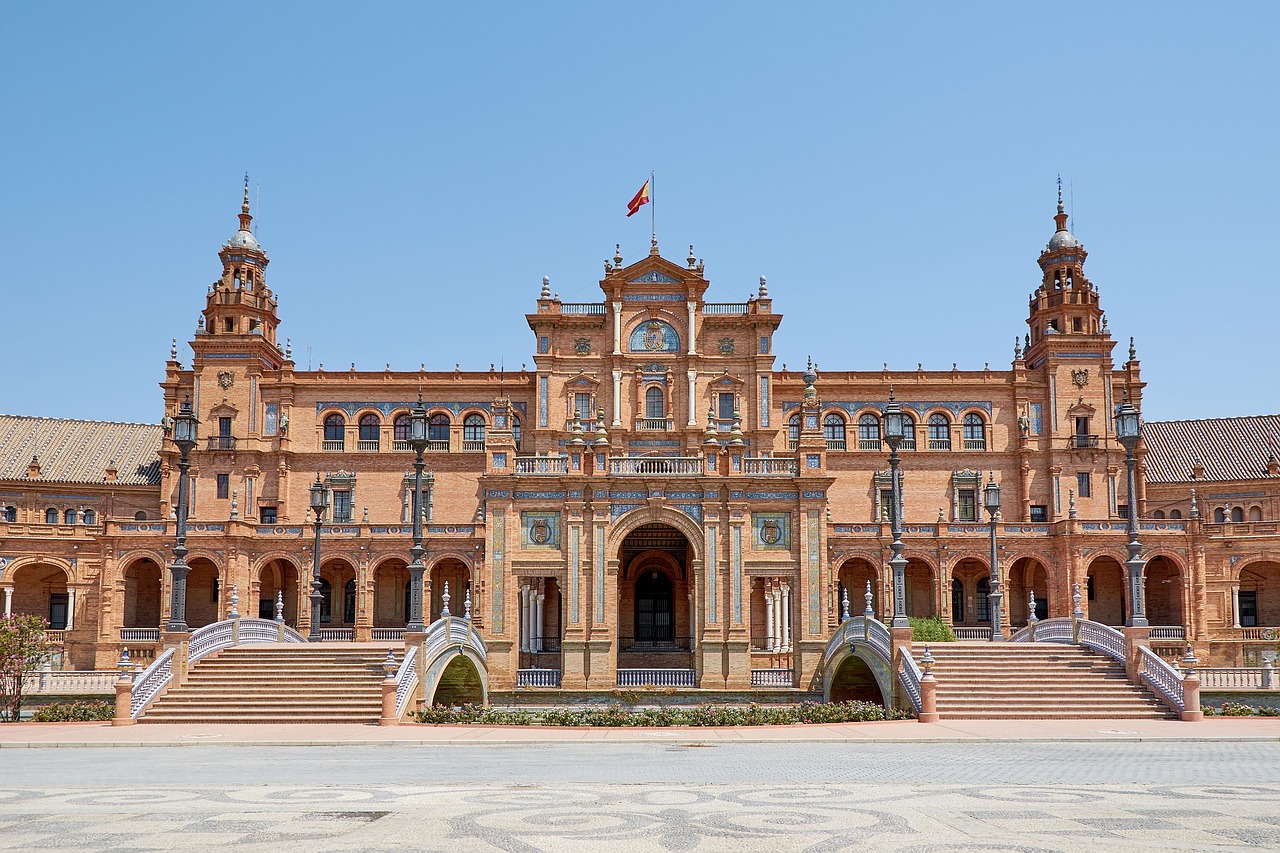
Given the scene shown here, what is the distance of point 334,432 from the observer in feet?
202

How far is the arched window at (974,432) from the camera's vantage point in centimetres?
6156

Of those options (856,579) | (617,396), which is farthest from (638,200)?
(856,579)

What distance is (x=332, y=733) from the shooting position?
24641mm

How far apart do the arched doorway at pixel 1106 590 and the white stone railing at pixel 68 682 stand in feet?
148

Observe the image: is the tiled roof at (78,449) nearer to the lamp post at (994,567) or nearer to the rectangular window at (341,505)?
the rectangular window at (341,505)

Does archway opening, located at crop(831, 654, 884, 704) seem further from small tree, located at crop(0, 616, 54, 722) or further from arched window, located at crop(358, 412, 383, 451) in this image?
arched window, located at crop(358, 412, 383, 451)

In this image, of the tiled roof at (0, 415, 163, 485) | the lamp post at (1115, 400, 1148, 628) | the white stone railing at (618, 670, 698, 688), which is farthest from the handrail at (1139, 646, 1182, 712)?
the tiled roof at (0, 415, 163, 485)

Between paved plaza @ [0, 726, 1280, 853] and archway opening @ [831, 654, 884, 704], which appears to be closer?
paved plaza @ [0, 726, 1280, 853]

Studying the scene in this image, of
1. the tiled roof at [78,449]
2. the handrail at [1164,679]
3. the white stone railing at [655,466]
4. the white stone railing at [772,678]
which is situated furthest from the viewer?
the tiled roof at [78,449]

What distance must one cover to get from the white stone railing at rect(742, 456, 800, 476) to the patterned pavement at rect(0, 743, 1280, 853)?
19.2 metres

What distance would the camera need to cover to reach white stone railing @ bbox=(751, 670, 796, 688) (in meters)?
38.3

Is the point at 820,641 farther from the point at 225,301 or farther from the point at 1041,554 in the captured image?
the point at 225,301

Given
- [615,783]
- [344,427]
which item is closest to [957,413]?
[344,427]

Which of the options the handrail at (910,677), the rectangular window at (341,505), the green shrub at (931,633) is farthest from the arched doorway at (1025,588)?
the rectangular window at (341,505)
